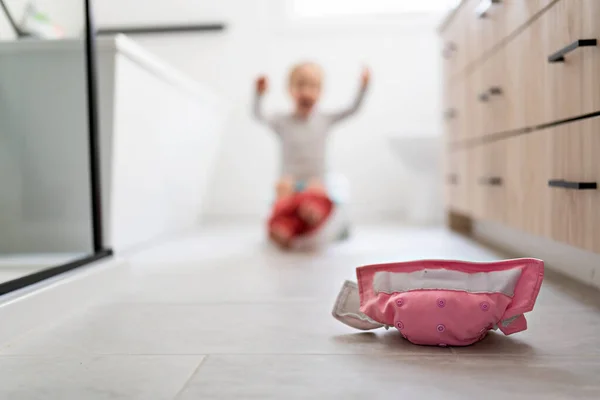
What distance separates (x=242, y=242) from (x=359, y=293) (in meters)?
1.47

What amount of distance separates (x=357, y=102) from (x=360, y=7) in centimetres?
118

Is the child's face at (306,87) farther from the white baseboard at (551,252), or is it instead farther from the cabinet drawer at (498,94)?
the white baseboard at (551,252)

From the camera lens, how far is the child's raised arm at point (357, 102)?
256 cm

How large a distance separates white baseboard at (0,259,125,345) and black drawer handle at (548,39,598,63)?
1.12 meters

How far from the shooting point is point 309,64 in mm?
2559

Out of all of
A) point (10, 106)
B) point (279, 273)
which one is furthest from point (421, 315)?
point (10, 106)

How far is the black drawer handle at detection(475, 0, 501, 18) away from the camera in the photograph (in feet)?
6.02

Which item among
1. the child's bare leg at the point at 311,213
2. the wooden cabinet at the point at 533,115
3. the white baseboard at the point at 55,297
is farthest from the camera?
the child's bare leg at the point at 311,213

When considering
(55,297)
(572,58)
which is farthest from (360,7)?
(55,297)

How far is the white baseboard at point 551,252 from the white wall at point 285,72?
3.87 feet

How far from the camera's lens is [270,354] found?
3.10ft

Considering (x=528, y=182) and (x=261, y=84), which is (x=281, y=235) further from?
(x=528, y=182)

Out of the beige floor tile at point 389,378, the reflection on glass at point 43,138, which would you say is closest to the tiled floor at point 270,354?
the beige floor tile at point 389,378

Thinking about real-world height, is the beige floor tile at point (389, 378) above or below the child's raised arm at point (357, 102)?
below
